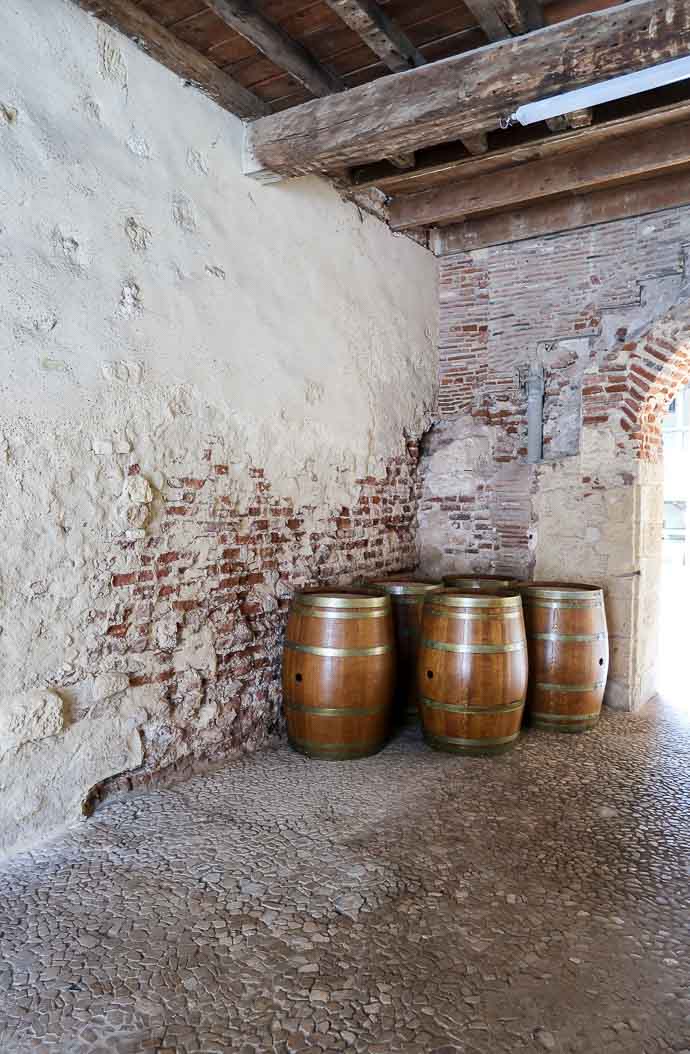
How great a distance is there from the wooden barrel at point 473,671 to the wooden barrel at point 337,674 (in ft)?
0.74

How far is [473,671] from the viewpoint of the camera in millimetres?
3240

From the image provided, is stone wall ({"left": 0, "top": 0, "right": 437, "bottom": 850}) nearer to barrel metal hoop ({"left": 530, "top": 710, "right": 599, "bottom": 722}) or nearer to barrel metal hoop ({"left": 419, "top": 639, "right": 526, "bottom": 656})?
barrel metal hoop ({"left": 419, "top": 639, "right": 526, "bottom": 656})

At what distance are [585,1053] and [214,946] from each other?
965 millimetres

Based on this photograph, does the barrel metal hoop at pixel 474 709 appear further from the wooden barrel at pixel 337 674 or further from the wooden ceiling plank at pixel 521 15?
the wooden ceiling plank at pixel 521 15

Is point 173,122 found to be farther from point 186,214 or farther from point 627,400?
point 627,400

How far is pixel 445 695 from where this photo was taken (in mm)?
3291

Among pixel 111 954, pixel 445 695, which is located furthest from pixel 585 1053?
pixel 445 695

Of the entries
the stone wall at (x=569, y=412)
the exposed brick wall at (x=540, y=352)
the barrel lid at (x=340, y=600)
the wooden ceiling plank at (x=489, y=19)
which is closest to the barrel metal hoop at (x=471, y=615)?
the barrel lid at (x=340, y=600)

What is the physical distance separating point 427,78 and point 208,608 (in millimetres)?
2431

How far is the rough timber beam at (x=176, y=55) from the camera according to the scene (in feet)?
8.81

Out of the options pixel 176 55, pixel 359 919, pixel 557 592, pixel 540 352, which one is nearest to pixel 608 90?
pixel 176 55

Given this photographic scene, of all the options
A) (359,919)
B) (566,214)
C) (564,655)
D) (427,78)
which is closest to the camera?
(359,919)

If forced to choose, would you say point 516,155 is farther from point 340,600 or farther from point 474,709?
point 474,709

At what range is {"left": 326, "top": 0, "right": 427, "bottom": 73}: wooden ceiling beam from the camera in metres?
2.67
